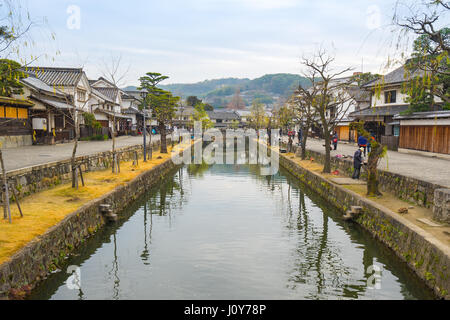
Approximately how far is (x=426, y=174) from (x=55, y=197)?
1626 centimetres

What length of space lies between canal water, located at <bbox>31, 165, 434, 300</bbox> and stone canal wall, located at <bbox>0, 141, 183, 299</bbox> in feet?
1.14

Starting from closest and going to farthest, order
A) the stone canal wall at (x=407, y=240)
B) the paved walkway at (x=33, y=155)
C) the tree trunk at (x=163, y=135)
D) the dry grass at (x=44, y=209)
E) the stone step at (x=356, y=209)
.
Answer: the stone canal wall at (x=407, y=240)
the dry grass at (x=44, y=209)
the stone step at (x=356, y=209)
the paved walkway at (x=33, y=155)
the tree trunk at (x=163, y=135)

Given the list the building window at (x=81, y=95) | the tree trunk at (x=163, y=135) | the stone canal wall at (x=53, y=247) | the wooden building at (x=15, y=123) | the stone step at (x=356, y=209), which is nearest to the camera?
the stone canal wall at (x=53, y=247)

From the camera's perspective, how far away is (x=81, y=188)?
1469 centimetres

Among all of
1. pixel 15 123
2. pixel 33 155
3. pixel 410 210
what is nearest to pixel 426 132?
pixel 410 210

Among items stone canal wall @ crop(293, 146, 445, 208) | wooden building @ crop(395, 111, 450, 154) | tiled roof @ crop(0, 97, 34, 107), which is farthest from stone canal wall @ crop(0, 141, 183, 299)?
wooden building @ crop(395, 111, 450, 154)

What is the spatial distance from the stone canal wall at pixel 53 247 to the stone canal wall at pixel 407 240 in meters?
9.16

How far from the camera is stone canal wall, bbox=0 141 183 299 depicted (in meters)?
7.07

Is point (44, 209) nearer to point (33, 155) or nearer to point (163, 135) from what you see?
point (33, 155)

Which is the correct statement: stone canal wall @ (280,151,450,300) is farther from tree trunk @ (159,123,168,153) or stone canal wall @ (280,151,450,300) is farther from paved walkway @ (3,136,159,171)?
tree trunk @ (159,123,168,153)

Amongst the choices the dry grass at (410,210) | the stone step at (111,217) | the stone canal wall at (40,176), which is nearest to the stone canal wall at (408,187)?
the dry grass at (410,210)

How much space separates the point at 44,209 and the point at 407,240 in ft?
36.8

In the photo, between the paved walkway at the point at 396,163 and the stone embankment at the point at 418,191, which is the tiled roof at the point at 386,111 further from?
the stone embankment at the point at 418,191

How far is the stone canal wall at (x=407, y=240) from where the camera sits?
7658 millimetres
